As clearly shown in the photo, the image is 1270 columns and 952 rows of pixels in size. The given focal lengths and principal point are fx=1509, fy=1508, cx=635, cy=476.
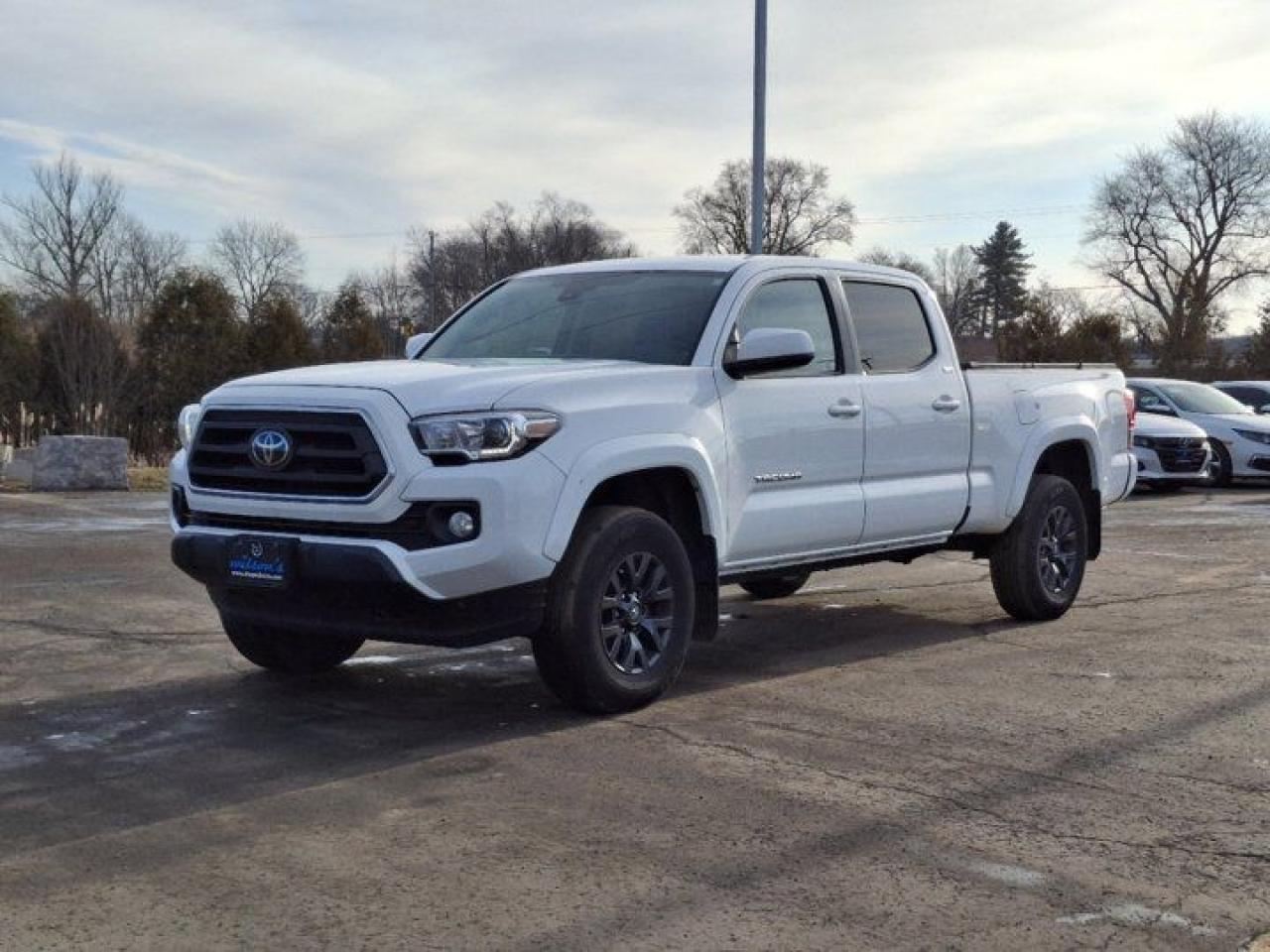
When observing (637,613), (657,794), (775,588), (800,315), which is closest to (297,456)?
(637,613)

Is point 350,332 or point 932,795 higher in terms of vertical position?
point 350,332

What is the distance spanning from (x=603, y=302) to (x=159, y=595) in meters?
3.86

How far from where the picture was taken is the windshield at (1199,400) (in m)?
22.5

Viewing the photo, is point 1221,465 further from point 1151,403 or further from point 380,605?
point 380,605

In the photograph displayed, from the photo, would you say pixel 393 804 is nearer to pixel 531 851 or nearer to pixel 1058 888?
pixel 531 851

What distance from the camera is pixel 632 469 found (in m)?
6.03

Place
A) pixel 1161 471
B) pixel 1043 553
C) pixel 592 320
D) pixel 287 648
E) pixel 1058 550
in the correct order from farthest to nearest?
pixel 1161 471, pixel 1058 550, pixel 1043 553, pixel 592 320, pixel 287 648

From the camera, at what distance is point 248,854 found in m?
4.34

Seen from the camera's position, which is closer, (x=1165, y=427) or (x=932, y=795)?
(x=932, y=795)

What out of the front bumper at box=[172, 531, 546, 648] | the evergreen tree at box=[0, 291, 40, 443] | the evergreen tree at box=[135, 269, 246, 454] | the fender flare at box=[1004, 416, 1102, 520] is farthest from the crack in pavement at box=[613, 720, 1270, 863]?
the evergreen tree at box=[0, 291, 40, 443]

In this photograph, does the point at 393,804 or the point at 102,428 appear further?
the point at 102,428

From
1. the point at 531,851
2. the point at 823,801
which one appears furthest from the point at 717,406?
the point at 531,851

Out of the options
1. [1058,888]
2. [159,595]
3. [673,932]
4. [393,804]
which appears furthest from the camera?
[159,595]

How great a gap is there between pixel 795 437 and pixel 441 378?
5.96 ft
